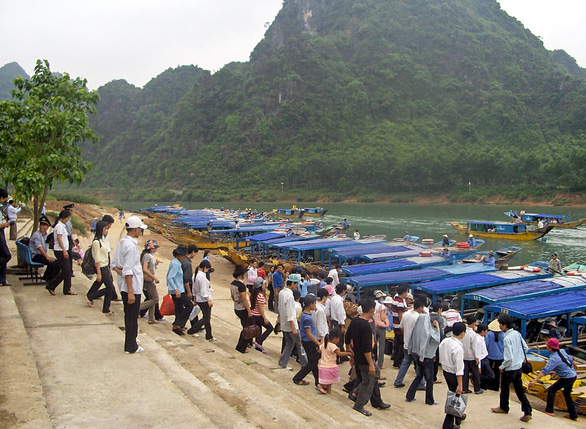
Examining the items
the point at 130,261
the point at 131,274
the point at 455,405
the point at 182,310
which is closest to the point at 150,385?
the point at 131,274

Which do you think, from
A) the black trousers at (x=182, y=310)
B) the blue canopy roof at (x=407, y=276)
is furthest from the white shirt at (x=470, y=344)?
the blue canopy roof at (x=407, y=276)

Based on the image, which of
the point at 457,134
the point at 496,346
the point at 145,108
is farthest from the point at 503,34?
the point at 496,346

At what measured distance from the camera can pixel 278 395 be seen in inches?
218

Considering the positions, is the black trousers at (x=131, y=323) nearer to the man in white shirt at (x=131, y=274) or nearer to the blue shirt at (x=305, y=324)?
the man in white shirt at (x=131, y=274)

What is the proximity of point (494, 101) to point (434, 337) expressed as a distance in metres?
104

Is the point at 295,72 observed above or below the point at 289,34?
below

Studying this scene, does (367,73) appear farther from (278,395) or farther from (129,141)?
(278,395)

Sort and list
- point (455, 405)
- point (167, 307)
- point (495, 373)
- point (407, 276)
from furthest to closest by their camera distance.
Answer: point (407, 276)
point (167, 307)
point (495, 373)
point (455, 405)

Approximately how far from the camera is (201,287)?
292 inches

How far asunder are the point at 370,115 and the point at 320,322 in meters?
105

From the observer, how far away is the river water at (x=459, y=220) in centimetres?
3137

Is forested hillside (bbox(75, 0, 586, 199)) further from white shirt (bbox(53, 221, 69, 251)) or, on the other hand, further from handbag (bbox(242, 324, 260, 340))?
white shirt (bbox(53, 221, 69, 251))

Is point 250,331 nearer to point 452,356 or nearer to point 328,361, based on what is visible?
point 328,361

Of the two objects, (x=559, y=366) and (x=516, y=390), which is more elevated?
(x=559, y=366)
